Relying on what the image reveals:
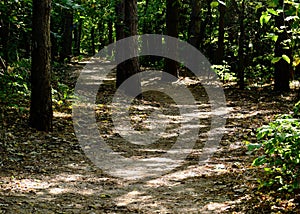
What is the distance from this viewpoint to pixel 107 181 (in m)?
6.79

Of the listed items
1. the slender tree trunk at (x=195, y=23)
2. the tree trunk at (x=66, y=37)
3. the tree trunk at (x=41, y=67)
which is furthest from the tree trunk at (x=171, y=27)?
the tree trunk at (x=41, y=67)

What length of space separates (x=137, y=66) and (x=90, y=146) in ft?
20.4


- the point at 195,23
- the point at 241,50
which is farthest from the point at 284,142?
the point at 195,23

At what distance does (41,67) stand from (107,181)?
3258 mm

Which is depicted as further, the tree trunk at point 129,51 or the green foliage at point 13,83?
the tree trunk at point 129,51

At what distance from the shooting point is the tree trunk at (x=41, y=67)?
8.64m

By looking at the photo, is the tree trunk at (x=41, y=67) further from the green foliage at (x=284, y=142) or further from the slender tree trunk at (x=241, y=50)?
the slender tree trunk at (x=241, y=50)

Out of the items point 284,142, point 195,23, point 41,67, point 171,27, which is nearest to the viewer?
point 284,142

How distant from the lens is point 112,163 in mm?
7984

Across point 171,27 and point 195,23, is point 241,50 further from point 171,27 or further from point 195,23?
point 195,23

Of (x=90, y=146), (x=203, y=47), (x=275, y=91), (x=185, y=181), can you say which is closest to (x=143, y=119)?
(x=90, y=146)

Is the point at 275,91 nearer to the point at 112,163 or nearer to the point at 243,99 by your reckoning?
the point at 243,99

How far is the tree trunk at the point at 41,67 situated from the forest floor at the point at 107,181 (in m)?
0.36

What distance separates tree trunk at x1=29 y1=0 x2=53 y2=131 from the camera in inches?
340
